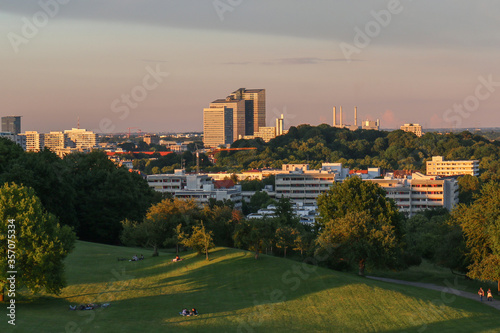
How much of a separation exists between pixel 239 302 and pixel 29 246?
1061 cm

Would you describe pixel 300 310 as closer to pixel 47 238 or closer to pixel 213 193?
pixel 47 238

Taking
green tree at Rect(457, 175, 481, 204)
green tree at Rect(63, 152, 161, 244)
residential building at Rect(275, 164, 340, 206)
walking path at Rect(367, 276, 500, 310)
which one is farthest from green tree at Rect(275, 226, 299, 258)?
residential building at Rect(275, 164, 340, 206)

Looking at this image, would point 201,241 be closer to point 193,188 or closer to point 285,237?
point 285,237

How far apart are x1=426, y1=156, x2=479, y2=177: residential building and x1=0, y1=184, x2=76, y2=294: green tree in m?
138

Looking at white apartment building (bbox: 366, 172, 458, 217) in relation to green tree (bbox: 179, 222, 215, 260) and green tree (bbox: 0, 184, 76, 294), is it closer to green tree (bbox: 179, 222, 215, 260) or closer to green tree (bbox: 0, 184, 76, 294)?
green tree (bbox: 179, 222, 215, 260)

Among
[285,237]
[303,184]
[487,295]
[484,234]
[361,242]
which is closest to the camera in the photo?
[487,295]

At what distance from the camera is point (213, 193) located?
106 metres

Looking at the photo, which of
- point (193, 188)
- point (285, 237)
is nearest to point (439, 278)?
point (285, 237)

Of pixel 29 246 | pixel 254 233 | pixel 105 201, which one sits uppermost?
pixel 105 201

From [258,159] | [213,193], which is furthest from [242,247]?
[258,159]

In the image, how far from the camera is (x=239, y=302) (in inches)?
1316

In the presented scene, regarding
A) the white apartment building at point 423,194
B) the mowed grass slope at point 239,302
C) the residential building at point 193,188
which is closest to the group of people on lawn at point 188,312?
the mowed grass slope at point 239,302

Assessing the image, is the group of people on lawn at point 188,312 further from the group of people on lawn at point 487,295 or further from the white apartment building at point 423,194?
the white apartment building at point 423,194

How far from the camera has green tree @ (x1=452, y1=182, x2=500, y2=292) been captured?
38.8 metres
